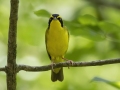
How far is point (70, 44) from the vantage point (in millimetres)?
6312

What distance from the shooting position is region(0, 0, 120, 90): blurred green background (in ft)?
16.2

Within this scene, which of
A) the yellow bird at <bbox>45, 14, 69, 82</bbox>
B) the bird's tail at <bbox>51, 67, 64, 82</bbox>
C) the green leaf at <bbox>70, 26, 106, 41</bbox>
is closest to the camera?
the green leaf at <bbox>70, 26, 106, 41</bbox>

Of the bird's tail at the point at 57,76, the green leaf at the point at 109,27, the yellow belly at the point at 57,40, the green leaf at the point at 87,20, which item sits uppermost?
the green leaf at the point at 87,20

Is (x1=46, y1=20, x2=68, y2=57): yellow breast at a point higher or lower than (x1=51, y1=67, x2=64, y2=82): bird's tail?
higher

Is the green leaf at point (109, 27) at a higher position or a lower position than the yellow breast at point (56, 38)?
higher

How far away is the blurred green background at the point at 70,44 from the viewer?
495cm

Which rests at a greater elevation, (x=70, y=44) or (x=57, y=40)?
(x=57, y=40)

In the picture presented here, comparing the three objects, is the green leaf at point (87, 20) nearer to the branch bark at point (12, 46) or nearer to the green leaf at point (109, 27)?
the green leaf at point (109, 27)

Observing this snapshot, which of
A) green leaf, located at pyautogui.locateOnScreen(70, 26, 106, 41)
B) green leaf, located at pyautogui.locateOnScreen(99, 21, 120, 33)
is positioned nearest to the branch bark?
green leaf, located at pyautogui.locateOnScreen(70, 26, 106, 41)

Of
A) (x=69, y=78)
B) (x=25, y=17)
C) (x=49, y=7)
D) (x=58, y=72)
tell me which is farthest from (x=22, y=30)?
(x=49, y=7)

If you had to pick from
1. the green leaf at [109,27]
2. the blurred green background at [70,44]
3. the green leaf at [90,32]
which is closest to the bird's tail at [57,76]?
the blurred green background at [70,44]

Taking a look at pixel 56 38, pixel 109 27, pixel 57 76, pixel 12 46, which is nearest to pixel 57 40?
pixel 56 38

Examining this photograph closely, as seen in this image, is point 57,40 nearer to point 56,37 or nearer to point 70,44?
point 56,37

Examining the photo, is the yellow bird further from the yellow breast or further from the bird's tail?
the bird's tail
